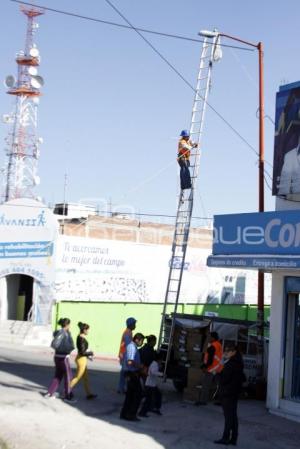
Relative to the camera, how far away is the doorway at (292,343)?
45.8ft

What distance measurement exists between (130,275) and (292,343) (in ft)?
56.4

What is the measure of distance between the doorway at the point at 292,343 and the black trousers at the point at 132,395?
3.44m

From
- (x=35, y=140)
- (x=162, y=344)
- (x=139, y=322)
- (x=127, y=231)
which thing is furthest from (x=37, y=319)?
(x=35, y=140)

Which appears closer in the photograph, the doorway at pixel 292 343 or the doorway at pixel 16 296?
the doorway at pixel 292 343

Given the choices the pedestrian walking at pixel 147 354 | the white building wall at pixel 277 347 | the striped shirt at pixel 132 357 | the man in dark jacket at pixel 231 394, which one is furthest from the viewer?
the white building wall at pixel 277 347

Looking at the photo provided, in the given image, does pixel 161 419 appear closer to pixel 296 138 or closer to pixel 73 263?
pixel 296 138

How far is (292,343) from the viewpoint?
552 inches

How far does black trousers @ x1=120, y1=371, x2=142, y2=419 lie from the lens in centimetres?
1219

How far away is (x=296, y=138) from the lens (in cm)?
1406

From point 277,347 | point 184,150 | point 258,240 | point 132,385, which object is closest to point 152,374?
point 132,385

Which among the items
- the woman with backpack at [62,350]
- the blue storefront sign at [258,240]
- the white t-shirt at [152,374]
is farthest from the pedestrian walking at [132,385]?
the blue storefront sign at [258,240]

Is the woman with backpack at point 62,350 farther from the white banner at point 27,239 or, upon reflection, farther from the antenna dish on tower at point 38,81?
the antenna dish on tower at point 38,81

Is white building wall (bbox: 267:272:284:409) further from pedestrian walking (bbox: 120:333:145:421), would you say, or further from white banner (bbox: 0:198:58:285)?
white banner (bbox: 0:198:58:285)

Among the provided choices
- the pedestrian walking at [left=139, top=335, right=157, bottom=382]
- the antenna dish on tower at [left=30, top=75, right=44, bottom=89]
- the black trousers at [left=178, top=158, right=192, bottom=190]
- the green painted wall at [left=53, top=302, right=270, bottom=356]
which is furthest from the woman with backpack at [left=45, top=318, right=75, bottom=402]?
the antenna dish on tower at [left=30, top=75, right=44, bottom=89]
